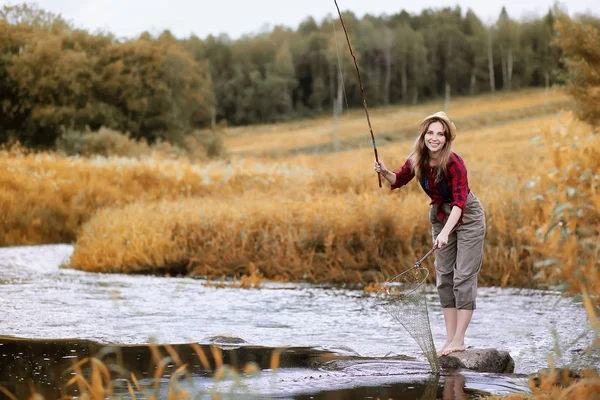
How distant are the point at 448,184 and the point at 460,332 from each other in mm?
1139

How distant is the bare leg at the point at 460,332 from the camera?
639 cm

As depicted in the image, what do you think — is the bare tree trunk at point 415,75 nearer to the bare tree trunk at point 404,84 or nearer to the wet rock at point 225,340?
the bare tree trunk at point 404,84

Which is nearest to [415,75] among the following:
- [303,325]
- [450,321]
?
[303,325]

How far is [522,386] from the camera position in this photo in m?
5.61

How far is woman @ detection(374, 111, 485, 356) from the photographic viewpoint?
20.5ft

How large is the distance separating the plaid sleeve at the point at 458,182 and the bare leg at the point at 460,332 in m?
0.85

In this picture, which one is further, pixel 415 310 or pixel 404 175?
pixel 404 175

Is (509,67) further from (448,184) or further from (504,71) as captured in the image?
(448,184)

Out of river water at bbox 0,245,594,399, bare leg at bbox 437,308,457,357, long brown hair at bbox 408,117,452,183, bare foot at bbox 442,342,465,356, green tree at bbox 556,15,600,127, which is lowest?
river water at bbox 0,245,594,399

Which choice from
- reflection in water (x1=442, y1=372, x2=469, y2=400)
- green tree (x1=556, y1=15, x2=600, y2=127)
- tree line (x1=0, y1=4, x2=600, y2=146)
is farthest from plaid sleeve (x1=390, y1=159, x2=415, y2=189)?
tree line (x1=0, y1=4, x2=600, y2=146)

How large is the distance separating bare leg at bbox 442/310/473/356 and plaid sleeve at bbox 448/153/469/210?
2.80 ft

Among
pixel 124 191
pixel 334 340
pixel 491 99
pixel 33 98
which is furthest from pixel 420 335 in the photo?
pixel 491 99

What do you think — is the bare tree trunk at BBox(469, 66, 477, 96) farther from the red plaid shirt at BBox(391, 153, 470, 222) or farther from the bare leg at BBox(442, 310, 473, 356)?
the bare leg at BBox(442, 310, 473, 356)

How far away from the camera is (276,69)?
94.6 m
